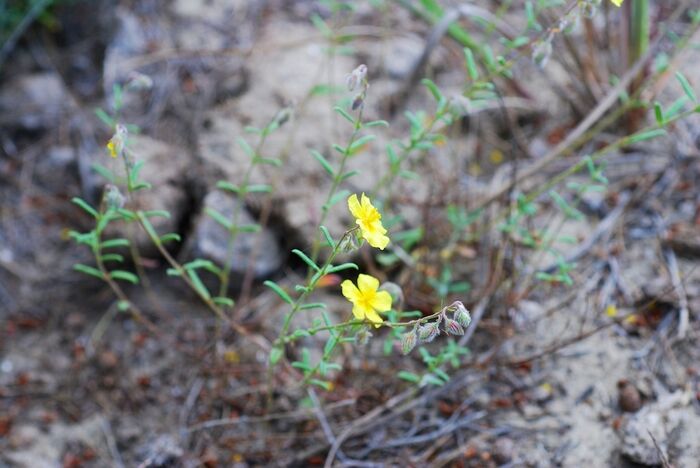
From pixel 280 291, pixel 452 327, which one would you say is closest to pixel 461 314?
pixel 452 327

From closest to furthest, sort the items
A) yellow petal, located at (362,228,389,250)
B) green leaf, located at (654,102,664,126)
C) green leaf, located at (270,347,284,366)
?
yellow petal, located at (362,228,389,250) → green leaf, located at (654,102,664,126) → green leaf, located at (270,347,284,366)

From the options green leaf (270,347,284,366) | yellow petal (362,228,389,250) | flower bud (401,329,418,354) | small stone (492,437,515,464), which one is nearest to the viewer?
yellow petal (362,228,389,250)

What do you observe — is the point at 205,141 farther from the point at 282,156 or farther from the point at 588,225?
the point at 588,225

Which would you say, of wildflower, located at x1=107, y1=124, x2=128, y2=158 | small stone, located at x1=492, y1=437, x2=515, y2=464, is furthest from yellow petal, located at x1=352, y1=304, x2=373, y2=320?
small stone, located at x1=492, y1=437, x2=515, y2=464

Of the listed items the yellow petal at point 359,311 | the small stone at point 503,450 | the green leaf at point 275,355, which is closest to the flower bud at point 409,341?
the yellow petal at point 359,311

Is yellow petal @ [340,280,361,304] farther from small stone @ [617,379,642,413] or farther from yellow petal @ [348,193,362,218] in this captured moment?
small stone @ [617,379,642,413]
